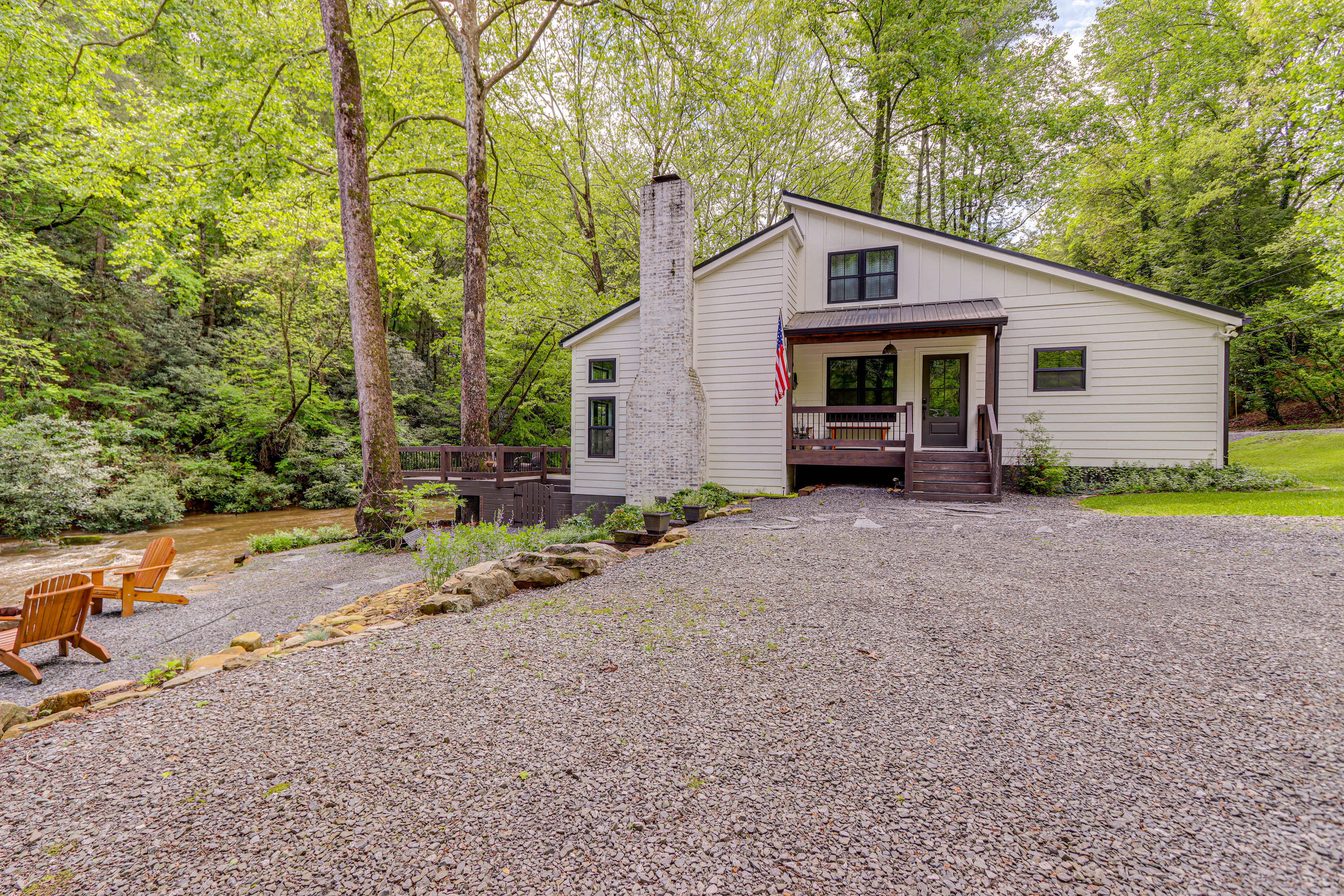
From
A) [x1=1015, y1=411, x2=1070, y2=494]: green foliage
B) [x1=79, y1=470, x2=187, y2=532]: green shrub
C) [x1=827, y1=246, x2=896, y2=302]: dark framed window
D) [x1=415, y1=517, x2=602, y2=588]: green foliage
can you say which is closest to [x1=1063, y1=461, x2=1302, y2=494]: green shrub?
[x1=1015, y1=411, x2=1070, y2=494]: green foliage

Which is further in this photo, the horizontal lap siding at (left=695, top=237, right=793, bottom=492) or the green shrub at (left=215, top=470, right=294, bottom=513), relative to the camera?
the green shrub at (left=215, top=470, right=294, bottom=513)

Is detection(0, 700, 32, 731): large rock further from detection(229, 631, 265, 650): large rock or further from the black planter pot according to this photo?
the black planter pot

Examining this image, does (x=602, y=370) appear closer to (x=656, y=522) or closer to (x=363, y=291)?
(x=363, y=291)

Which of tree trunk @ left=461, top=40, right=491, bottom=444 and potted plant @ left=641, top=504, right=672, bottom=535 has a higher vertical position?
tree trunk @ left=461, top=40, right=491, bottom=444

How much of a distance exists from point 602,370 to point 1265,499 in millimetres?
12955

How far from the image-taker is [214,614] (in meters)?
5.74

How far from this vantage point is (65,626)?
438 centimetres

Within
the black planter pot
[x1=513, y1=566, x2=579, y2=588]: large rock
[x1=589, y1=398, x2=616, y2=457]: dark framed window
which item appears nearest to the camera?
[x1=513, y1=566, x2=579, y2=588]: large rock

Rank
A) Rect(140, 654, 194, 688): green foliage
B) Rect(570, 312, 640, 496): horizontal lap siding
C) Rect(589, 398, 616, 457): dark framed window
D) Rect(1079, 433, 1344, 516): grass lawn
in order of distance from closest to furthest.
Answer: Rect(140, 654, 194, 688): green foliage → Rect(1079, 433, 1344, 516): grass lawn → Rect(570, 312, 640, 496): horizontal lap siding → Rect(589, 398, 616, 457): dark framed window

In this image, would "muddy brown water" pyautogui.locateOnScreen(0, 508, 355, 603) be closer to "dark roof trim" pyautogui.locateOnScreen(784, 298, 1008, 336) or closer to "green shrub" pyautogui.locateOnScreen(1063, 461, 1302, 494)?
"dark roof trim" pyautogui.locateOnScreen(784, 298, 1008, 336)

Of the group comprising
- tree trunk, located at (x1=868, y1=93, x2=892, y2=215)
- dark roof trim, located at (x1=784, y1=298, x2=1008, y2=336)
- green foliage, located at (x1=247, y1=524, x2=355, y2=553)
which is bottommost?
green foliage, located at (x1=247, y1=524, x2=355, y2=553)

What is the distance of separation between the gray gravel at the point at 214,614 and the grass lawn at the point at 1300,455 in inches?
663

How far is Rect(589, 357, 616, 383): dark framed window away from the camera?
12.3 m

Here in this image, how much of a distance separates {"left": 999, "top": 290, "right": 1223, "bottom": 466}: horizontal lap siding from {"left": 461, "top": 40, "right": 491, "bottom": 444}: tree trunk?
11.6 metres
